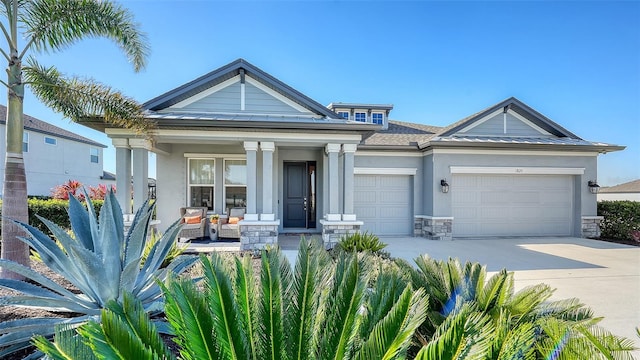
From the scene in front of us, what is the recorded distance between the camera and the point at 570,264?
23.2 ft

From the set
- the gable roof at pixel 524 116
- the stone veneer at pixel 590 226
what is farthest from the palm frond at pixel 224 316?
the stone veneer at pixel 590 226

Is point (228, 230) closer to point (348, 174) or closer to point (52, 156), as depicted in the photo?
point (348, 174)

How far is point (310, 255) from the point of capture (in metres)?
1.99

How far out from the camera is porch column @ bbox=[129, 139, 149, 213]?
762cm

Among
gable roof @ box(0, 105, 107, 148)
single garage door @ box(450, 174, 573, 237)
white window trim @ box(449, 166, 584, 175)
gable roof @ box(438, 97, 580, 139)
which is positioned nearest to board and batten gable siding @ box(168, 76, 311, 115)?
white window trim @ box(449, 166, 584, 175)

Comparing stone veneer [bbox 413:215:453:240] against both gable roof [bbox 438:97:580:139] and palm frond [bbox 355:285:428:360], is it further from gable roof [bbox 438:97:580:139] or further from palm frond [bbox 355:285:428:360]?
palm frond [bbox 355:285:428:360]

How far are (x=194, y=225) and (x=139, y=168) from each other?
2274mm

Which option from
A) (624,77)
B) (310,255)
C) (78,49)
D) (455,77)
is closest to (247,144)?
(78,49)

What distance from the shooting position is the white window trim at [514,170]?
33.9 ft

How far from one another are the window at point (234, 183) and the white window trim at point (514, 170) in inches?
298

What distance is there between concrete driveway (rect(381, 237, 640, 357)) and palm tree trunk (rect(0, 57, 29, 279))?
22.6 feet

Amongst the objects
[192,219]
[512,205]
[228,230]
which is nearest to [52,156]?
[192,219]

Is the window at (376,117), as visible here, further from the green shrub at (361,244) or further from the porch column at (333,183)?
the green shrub at (361,244)

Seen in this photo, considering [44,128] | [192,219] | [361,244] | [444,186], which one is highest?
[44,128]
